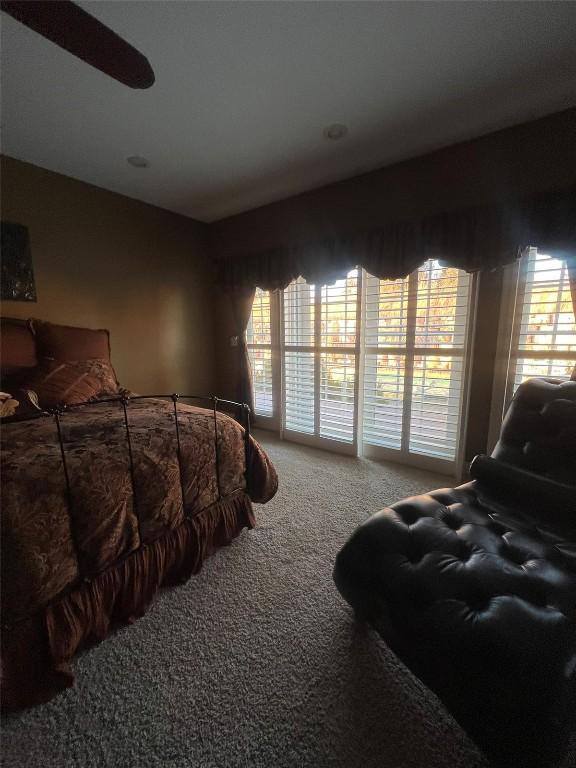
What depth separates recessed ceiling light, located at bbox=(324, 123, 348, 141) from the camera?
6.64 feet

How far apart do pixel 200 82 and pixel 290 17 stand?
1.96ft

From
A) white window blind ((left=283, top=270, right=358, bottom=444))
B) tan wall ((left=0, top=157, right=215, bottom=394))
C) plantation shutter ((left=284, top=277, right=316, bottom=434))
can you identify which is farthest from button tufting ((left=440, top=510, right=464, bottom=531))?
tan wall ((left=0, top=157, right=215, bottom=394))

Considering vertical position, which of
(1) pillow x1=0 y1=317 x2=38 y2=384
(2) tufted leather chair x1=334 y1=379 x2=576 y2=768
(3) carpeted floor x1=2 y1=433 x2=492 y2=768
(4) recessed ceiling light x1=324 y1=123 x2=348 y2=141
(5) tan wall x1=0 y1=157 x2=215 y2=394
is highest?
(4) recessed ceiling light x1=324 y1=123 x2=348 y2=141

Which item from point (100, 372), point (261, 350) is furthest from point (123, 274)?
point (261, 350)

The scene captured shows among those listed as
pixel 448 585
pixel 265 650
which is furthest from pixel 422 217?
pixel 265 650

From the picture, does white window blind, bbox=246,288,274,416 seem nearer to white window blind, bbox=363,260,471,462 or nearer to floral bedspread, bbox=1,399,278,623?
white window blind, bbox=363,260,471,462

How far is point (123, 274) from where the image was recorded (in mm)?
2990

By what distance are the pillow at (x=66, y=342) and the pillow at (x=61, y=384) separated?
0.42ft

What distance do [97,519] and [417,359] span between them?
238cm

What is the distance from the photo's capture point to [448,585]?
0.92m

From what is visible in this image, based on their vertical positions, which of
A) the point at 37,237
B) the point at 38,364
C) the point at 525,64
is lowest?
the point at 38,364

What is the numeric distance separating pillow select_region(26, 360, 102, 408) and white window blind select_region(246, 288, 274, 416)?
1.68 metres

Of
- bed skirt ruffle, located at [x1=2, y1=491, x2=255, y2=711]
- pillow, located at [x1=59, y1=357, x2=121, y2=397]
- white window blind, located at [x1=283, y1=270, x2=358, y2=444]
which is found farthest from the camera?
white window blind, located at [x1=283, y1=270, x2=358, y2=444]

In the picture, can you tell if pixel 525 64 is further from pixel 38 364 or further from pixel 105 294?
pixel 38 364
